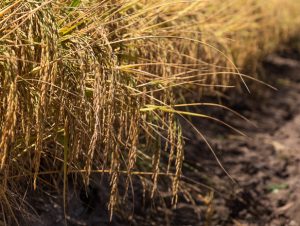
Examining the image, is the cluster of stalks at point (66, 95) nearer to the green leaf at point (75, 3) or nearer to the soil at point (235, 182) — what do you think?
the green leaf at point (75, 3)

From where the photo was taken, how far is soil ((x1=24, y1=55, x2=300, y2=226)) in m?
2.95

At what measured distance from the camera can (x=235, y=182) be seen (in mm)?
3611

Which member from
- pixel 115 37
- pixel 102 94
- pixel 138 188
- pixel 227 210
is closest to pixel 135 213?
pixel 138 188

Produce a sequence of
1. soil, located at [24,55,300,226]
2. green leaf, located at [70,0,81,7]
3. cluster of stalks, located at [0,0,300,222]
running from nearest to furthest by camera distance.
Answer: cluster of stalks, located at [0,0,300,222] → green leaf, located at [70,0,81,7] → soil, located at [24,55,300,226]

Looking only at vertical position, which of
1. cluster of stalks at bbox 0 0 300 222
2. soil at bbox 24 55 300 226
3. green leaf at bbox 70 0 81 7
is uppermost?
green leaf at bbox 70 0 81 7

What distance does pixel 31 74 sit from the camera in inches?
87.6

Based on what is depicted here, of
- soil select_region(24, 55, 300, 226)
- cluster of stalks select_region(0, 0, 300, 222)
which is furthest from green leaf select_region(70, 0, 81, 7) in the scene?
soil select_region(24, 55, 300, 226)

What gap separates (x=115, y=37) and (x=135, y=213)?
0.75 m

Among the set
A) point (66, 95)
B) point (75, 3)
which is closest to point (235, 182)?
point (75, 3)

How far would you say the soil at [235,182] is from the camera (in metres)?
2.95

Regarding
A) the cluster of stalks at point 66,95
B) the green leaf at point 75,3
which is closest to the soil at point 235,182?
the cluster of stalks at point 66,95

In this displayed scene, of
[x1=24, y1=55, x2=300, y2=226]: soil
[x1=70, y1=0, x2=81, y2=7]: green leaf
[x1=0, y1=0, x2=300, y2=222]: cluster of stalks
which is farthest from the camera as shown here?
[x1=24, y1=55, x2=300, y2=226]: soil

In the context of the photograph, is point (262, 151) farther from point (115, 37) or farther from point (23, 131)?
point (23, 131)

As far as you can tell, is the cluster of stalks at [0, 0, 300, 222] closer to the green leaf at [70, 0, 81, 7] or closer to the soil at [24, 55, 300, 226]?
the green leaf at [70, 0, 81, 7]
